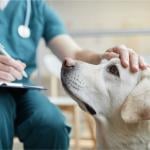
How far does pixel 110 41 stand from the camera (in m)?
3.97

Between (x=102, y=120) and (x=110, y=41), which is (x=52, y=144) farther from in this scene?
(x=110, y=41)

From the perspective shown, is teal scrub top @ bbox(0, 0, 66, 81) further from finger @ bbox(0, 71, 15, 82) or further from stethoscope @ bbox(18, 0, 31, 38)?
finger @ bbox(0, 71, 15, 82)

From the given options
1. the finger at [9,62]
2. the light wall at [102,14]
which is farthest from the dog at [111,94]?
the light wall at [102,14]

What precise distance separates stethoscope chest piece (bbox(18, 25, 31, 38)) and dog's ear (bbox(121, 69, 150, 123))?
464 mm

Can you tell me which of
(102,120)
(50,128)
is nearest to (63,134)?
(50,128)

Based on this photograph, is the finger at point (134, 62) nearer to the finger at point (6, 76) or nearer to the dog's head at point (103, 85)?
the dog's head at point (103, 85)

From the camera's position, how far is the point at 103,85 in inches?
47.4

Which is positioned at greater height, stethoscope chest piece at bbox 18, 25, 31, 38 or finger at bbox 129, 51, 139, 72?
stethoscope chest piece at bbox 18, 25, 31, 38

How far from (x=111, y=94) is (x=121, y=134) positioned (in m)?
0.12

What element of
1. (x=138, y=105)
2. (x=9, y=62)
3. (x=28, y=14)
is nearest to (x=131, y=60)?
(x=138, y=105)

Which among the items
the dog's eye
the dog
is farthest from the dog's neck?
the dog's eye

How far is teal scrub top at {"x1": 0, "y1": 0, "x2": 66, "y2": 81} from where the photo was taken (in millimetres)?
1383

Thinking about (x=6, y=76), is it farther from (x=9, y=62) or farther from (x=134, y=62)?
(x=134, y=62)

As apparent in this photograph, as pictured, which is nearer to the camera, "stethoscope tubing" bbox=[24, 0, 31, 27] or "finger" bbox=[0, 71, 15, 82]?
"finger" bbox=[0, 71, 15, 82]
